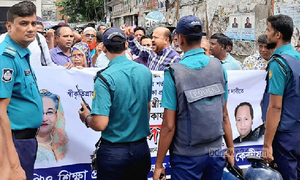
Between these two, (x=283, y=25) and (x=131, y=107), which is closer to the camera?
(x=131, y=107)

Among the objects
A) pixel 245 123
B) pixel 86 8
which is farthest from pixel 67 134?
pixel 86 8

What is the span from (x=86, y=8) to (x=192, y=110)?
Answer: 1613 inches

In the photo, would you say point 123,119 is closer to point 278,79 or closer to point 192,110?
point 192,110

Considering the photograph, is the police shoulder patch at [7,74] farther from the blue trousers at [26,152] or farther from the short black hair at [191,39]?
the short black hair at [191,39]

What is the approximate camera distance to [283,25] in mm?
3174

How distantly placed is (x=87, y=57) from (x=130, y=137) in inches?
99.5

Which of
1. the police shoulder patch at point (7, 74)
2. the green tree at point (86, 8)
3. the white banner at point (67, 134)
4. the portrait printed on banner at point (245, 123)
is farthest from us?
the green tree at point (86, 8)

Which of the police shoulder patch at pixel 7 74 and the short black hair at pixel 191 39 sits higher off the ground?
the short black hair at pixel 191 39

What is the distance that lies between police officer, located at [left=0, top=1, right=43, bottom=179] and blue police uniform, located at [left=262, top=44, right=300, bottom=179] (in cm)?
223

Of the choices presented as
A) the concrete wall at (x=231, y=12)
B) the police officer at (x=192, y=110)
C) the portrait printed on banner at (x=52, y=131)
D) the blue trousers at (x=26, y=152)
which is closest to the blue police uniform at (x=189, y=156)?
the police officer at (x=192, y=110)

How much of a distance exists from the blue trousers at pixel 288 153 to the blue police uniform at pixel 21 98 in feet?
A: 7.65

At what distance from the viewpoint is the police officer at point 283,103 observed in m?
3.11

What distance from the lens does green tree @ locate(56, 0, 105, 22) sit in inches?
1587

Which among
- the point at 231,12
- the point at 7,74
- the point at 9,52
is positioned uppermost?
the point at 231,12
